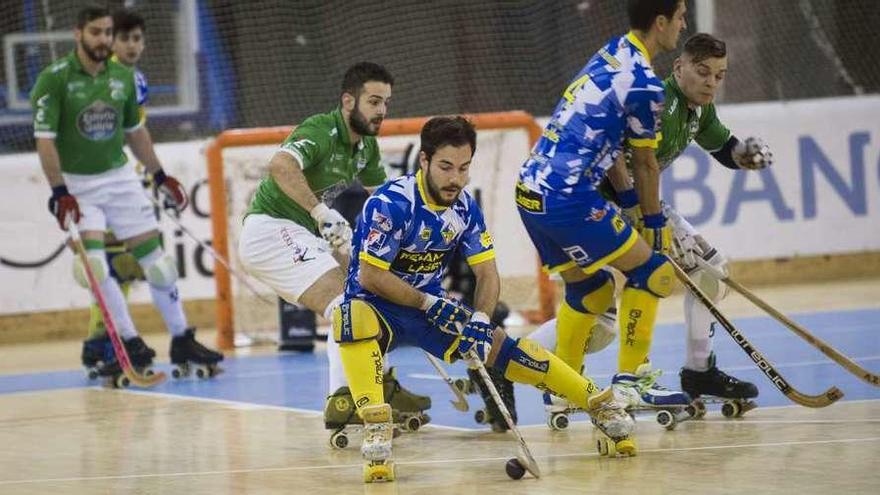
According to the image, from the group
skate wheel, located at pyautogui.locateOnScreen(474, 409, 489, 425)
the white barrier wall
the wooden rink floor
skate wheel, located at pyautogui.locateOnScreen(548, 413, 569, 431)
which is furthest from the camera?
the white barrier wall

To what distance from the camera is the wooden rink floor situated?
527 centimetres

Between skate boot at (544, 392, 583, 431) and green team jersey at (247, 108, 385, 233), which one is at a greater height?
green team jersey at (247, 108, 385, 233)

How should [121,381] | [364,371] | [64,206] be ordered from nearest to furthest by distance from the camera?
[364,371]
[64,206]
[121,381]

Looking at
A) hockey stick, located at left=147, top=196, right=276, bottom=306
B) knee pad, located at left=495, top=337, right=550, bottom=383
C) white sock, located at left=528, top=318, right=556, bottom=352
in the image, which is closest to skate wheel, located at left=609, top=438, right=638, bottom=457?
knee pad, located at left=495, top=337, right=550, bottom=383

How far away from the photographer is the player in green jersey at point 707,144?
21.2 feet

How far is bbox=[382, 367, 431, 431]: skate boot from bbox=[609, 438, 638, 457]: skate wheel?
1222 mm

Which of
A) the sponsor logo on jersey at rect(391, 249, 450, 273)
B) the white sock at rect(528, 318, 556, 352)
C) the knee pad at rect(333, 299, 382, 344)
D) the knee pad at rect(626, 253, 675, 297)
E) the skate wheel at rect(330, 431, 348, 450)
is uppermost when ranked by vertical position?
the sponsor logo on jersey at rect(391, 249, 450, 273)

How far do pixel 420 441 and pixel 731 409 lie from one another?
127 cm

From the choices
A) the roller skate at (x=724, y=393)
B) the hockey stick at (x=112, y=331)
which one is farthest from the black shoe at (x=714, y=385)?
the hockey stick at (x=112, y=331)

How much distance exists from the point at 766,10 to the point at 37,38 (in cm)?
608

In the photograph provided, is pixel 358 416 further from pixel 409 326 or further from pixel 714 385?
pixel 714 385

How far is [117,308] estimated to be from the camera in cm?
905

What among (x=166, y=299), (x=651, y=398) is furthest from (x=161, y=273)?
(x=651, y=398)

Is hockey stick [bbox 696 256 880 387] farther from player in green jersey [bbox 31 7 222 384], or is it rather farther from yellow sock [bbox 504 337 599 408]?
player in green jersey [bbox 31 7 222 384]
